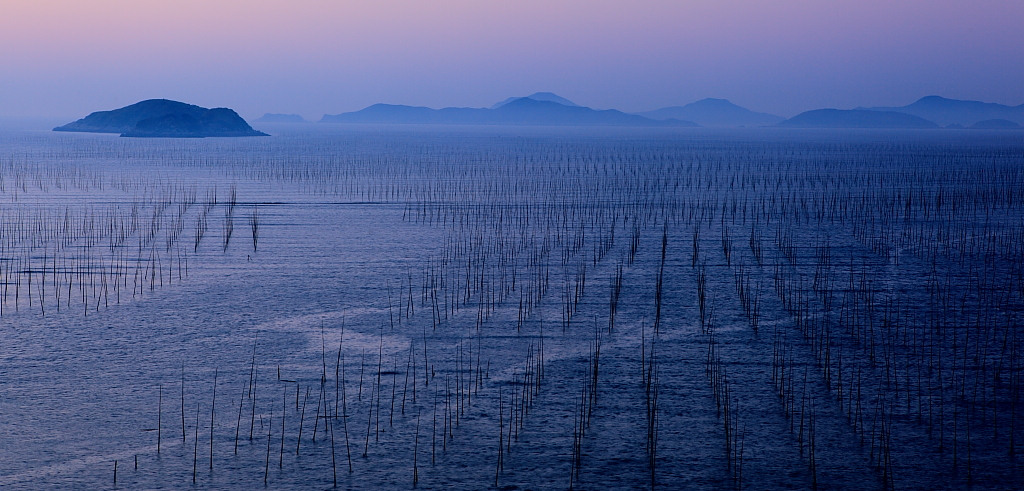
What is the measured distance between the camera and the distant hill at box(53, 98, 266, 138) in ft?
431

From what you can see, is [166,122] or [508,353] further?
[166,122]

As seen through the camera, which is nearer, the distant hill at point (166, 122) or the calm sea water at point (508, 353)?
the calm sea water at point (508, 353)

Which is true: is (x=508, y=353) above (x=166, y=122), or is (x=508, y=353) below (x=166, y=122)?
below

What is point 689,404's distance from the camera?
333 inches

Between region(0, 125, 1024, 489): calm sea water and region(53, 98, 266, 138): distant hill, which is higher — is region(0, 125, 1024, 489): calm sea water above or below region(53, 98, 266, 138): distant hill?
below

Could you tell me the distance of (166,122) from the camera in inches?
5276

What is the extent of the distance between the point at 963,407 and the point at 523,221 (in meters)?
14.6

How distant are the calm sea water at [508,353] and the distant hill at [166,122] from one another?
4529 inches

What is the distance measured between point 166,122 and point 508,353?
134 meters

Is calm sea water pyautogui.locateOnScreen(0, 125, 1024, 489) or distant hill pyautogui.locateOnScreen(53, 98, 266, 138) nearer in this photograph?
calm sea water pyautogui.locateOnScreen(0, 125, 1024, 489)

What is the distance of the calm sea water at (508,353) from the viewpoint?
280 inches

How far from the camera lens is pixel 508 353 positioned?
33.3 ft

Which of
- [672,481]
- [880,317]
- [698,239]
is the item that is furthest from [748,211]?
→ [672,481]

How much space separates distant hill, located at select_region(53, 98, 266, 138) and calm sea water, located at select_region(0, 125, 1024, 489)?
115030 mm
